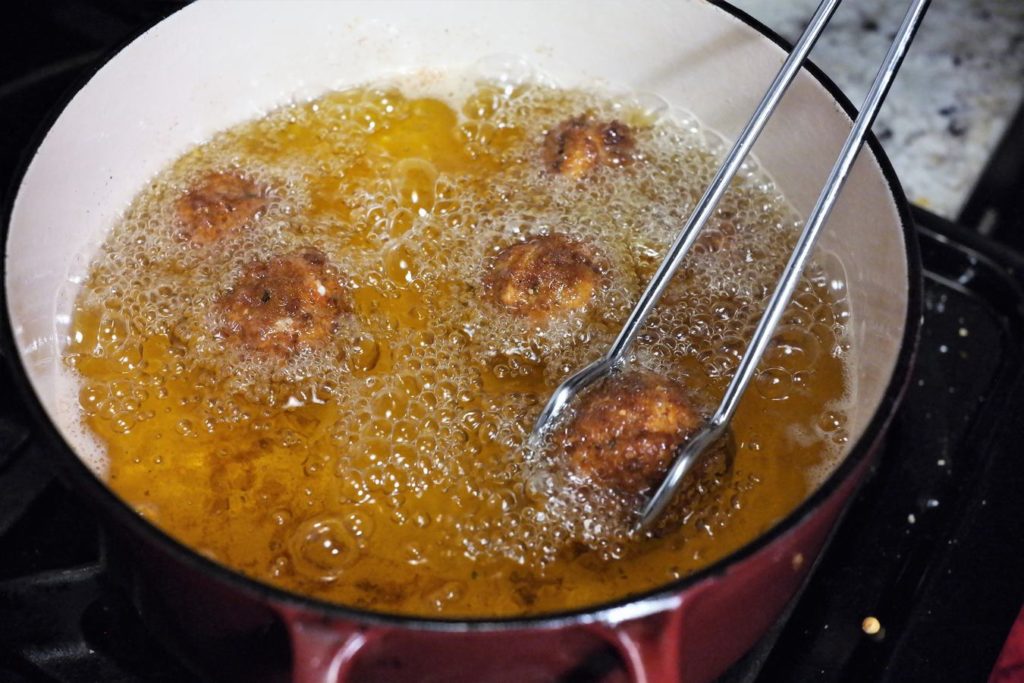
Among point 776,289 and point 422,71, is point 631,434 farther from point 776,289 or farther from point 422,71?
point 422,71

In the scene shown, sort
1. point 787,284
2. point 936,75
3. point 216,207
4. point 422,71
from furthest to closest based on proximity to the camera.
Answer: point 936,75, point 422,71, point 216,207, point 787,284

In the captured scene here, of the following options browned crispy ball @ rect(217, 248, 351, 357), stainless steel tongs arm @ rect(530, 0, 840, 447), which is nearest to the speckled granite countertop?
stainless steel tongs arm @ rect(530, 0, 840, 447)

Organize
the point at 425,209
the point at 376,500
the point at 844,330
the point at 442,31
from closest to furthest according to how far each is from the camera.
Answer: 1. the point at 376,500
2. the point at 844,330
3. the point at 425,209
4. the point at 442,31

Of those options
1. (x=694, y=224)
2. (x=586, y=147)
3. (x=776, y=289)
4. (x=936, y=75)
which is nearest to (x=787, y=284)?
(x=776, y=289)

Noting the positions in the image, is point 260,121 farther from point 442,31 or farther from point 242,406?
point 242,406

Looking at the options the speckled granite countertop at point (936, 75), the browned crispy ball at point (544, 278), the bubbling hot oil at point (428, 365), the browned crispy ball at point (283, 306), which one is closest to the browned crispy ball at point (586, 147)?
the bubbling hot oil at point (428, 365)

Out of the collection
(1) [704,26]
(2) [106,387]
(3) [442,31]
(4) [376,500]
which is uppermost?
(1) [704,26]

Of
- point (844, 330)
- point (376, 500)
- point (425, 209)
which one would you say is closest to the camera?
point (376, 500)

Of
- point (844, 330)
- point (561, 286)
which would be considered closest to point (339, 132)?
point (561, 286)
